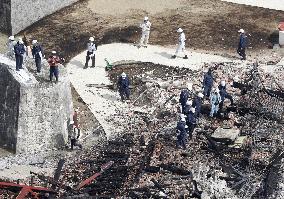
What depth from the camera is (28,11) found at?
143ft

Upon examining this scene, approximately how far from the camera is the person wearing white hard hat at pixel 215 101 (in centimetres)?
3441

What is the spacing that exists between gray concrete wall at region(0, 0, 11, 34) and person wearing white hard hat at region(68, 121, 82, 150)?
11631 mm

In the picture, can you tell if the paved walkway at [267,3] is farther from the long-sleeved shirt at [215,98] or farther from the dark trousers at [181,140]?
the dark trousers at [181,140]

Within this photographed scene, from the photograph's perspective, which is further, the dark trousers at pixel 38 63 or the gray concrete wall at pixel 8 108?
the dark trousers at pixel 38 63

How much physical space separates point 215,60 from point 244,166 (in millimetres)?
10550

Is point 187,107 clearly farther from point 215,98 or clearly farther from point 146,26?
point 146,26

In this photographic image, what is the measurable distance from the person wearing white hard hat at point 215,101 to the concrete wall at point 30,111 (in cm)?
652

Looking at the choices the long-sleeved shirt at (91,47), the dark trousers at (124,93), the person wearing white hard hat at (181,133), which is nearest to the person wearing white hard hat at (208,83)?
the dark trousers at (124,93)

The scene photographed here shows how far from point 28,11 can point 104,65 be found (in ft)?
21.3

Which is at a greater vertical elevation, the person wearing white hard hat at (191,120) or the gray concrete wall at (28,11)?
the gray concrete wall at (28,11)

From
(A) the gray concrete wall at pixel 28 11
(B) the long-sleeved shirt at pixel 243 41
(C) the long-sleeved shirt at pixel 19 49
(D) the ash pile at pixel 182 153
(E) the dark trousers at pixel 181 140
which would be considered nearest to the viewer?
(D) the ash pile at pixel 182 153

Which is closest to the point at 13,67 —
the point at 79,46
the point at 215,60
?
the point at 79,46

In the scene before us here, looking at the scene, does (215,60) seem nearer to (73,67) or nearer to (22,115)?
(73,67)

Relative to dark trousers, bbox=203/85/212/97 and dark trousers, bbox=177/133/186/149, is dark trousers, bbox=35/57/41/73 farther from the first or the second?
dark trousers, bbox=203/85/212/97
